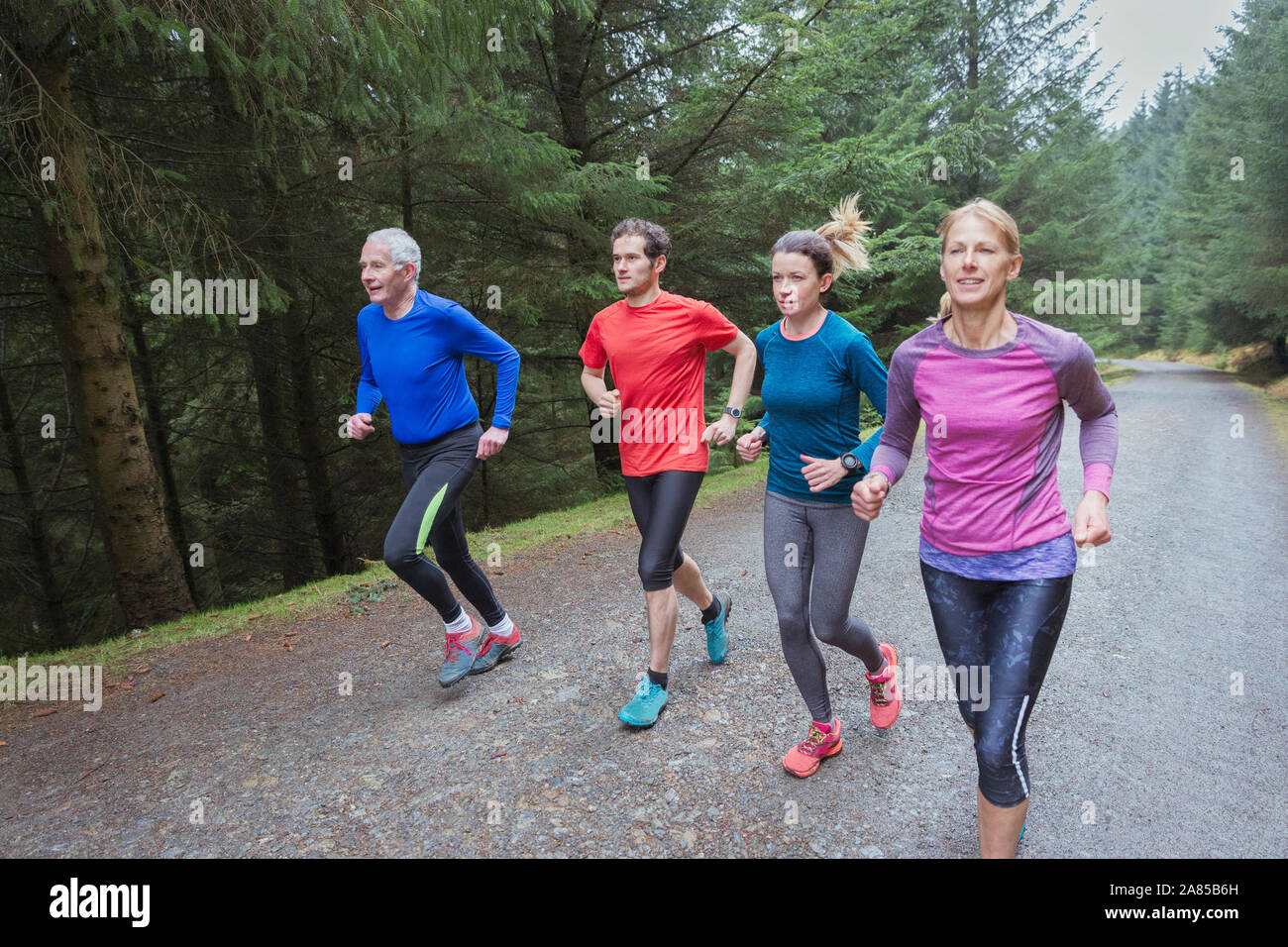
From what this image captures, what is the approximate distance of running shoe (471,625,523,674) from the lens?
475 cm

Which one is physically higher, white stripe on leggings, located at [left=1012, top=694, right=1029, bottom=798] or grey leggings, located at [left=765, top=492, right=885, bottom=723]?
grey leggings, located at [left=765, top=492, right=885, bottom=723]

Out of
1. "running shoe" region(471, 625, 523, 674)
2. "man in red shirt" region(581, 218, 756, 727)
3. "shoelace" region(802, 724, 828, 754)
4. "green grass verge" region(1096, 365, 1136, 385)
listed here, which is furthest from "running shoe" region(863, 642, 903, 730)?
"green grass verge" region(1096, 365, 1136, 385)

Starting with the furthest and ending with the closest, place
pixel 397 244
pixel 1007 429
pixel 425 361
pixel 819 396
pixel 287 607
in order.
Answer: pixel 287 607, pixel 425 361, pixel 397 244, pixel 819 396, pixel 1007 429

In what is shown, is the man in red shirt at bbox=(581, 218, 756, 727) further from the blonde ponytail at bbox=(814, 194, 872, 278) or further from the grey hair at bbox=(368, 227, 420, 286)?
the grey hair at bbox=(368, 227, 420, 286)

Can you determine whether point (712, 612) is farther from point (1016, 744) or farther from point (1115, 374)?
point (1115, 374)

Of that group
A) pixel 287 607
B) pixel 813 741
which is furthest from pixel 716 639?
pixel 287 607

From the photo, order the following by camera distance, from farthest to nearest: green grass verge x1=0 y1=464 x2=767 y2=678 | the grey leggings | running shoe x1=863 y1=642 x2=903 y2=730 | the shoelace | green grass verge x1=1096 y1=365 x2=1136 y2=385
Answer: green grass verge x1=1096 y1=365 x2=1136 y2=385 < green grass verge x1=0 y1=464 x2=767 y2=678 < running shoe x1=863 y1=642 x2=903 y2=730 < the shoelace < the grey leggings

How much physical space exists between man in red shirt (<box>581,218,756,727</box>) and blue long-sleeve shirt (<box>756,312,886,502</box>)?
1.71ft

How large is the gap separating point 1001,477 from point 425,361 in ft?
10.1

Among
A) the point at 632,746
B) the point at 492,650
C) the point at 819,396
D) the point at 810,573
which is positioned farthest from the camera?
the point at 492,650

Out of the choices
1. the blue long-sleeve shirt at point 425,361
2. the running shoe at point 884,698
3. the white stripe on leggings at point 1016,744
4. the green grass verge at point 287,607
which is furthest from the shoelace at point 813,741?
the green grass verge at point 287,607

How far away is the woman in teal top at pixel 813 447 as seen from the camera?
3145 mm

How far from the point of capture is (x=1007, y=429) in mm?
2328

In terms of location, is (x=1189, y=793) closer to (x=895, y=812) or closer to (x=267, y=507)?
(x=895, y=812)
